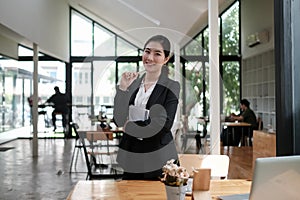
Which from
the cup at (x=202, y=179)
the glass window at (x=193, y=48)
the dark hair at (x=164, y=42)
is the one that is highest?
the glass window at (x=193, y=48)

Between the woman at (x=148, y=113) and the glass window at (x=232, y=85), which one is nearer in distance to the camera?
the woman at (x=148, y=113)

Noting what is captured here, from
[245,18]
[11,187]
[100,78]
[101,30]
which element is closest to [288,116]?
[100,78]

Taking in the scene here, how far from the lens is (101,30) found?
13.2 m

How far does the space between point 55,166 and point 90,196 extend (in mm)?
5145

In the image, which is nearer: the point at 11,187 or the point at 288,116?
the point at 288,116

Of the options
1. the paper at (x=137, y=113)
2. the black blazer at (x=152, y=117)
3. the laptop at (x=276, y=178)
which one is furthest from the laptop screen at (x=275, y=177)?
the paper at (x=137, y=113)

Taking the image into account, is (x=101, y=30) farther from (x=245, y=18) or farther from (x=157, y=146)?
(x=157, y=146)

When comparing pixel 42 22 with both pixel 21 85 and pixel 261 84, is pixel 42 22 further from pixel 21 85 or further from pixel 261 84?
pixel 261 84

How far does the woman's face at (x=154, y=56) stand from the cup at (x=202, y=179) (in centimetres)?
70

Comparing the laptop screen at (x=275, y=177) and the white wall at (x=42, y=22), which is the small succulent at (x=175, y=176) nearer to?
the laptop screen at (x=275, y=177)

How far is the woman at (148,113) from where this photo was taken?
206 centimetres

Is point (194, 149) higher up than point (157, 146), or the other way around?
point (157, 146)

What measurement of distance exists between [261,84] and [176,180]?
Answer: 9121mm

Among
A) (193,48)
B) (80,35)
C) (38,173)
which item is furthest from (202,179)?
(80,35)
